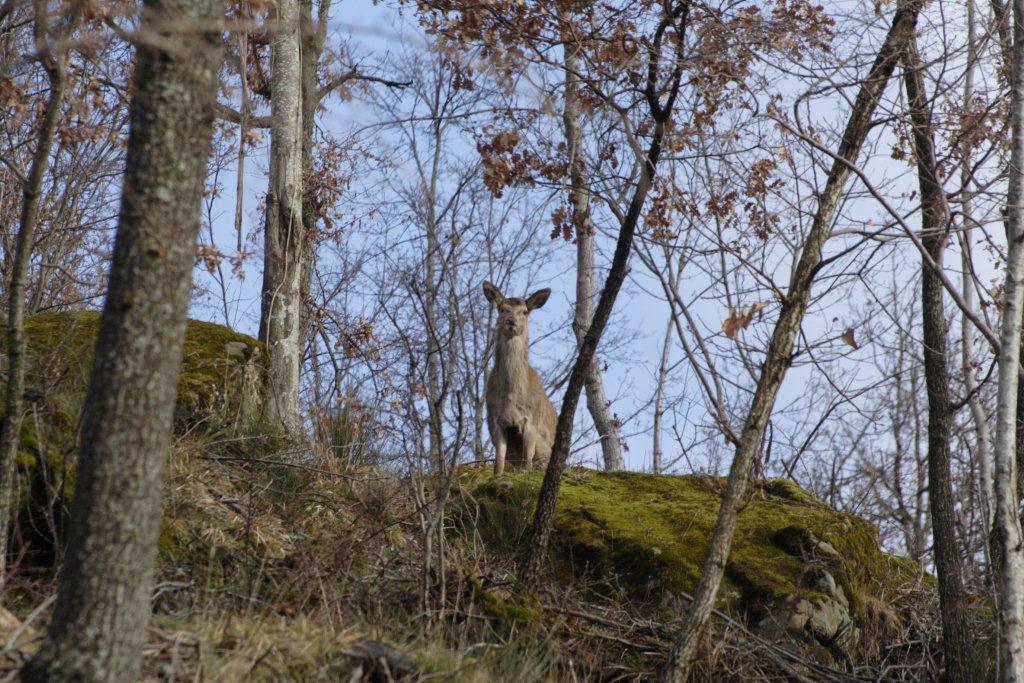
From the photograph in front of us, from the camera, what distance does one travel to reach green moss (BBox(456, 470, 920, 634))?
7113 mm

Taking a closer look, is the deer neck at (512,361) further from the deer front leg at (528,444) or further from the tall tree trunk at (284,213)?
the tall tree trunk at (284,213)

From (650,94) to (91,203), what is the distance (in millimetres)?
8786

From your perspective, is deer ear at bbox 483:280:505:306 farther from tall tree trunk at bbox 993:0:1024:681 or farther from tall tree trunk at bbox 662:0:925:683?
tall tree trunk at bbox 993:0:1024:681

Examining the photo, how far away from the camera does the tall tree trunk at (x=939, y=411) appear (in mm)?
6938

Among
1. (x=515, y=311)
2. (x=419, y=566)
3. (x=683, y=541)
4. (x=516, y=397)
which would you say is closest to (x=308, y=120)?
(x=515, y=311)

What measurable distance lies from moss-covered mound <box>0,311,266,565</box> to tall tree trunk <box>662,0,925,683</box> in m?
3.43

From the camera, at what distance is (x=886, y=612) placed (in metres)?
7.61

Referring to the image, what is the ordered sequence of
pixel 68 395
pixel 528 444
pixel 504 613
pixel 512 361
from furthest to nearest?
pixel 512 361, pixel 528 444, pixel 68 395, pixel 504 613

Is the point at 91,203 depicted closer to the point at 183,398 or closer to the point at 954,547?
the point at 183,398

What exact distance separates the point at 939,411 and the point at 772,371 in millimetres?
2710

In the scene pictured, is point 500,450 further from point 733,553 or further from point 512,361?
point 733,553

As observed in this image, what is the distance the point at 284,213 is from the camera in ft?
34.0

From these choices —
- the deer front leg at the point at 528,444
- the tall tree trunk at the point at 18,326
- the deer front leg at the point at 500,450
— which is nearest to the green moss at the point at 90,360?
the tall tree trunk at the point at 18,326

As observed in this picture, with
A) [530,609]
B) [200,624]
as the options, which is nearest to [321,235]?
[530,609]
